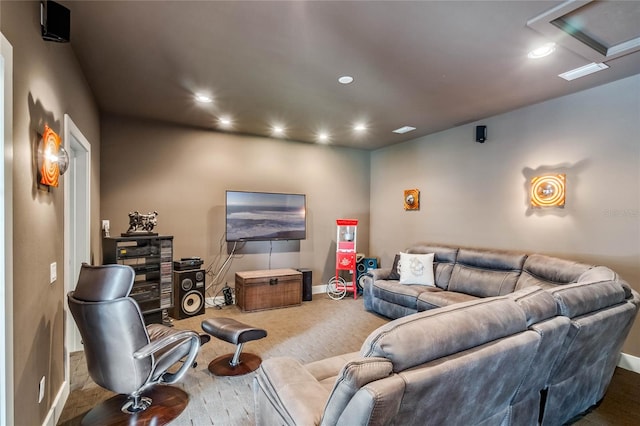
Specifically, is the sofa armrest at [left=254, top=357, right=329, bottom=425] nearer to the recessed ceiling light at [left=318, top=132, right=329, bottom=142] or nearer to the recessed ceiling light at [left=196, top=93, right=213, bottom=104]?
the recessed ceiling light at [left=196, top=93, right=213, bottom=104]

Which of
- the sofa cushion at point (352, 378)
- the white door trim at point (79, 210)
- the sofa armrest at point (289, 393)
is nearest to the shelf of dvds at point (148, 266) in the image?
the white door trim at point (79, 210)

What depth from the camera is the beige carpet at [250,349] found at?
7.68 feet

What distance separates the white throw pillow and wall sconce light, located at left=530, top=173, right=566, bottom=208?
1.49 m

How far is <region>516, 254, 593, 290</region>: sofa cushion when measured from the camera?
3.13 metres

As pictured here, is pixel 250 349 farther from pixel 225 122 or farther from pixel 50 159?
pixel 225 122

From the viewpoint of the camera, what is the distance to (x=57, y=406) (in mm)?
2230

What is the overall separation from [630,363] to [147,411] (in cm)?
434

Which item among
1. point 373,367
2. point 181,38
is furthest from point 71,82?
point 373,367

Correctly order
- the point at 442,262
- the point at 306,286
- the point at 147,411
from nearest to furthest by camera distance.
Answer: the point at 147,411 < the point at 442,262 < the point at 306,286

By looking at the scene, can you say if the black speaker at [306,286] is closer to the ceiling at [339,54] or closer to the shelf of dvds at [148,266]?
the shelf of dvds at [148,266]

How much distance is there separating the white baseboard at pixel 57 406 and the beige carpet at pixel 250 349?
1.7 inches

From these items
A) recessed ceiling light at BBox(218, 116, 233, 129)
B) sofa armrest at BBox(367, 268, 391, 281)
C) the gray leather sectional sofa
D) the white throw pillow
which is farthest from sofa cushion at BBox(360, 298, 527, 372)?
recessed ceiling light at BBox(218, 116, 233, 129)

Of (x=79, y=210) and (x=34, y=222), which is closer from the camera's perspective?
(x=34, y=222)

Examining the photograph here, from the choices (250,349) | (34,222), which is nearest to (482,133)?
(250,349)
